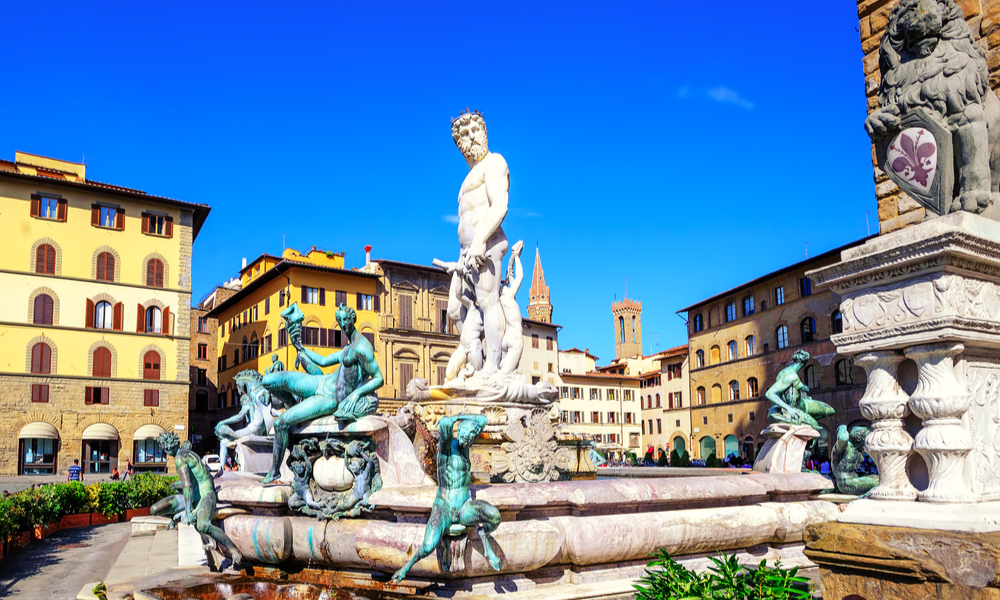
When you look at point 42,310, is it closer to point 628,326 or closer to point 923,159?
point 923,159

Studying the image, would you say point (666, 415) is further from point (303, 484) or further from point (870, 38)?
point (303, 484)

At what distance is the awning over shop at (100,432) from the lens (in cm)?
3997

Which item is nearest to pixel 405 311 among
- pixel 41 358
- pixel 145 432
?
pixel 145 432

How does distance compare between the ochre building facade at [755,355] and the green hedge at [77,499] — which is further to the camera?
the ochre building facade at [755,355]

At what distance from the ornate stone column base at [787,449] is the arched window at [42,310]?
41.8 m

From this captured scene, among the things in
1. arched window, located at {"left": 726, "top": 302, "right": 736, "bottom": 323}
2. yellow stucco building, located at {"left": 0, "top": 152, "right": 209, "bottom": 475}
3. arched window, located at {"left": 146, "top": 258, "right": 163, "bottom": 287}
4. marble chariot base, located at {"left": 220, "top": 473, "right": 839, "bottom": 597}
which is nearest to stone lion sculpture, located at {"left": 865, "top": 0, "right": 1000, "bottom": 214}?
marble chariot base, located at {"left": 220, "top": 473, "right": 839, "bottom": 597}

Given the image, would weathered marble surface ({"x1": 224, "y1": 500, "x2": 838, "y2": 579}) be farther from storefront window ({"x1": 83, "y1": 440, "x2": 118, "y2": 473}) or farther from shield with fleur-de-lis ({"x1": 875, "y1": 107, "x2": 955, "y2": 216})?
storefront window ({"x1": 83, "y1": 440, "x2": 118, "y2": 473})

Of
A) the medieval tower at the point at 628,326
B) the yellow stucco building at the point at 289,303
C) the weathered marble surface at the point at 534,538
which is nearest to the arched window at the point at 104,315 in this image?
the yellow stucco building at the point at 289,303

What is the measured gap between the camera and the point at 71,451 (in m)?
39.4

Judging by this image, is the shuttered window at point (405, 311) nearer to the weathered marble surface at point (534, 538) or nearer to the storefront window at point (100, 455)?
the storefront window at point (100, 455)

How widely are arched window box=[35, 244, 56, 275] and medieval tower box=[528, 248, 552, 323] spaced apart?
71.5m

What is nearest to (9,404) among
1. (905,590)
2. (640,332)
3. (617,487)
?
(617,487)

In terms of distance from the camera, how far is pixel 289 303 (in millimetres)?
49531

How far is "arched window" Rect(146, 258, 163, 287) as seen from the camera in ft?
144
